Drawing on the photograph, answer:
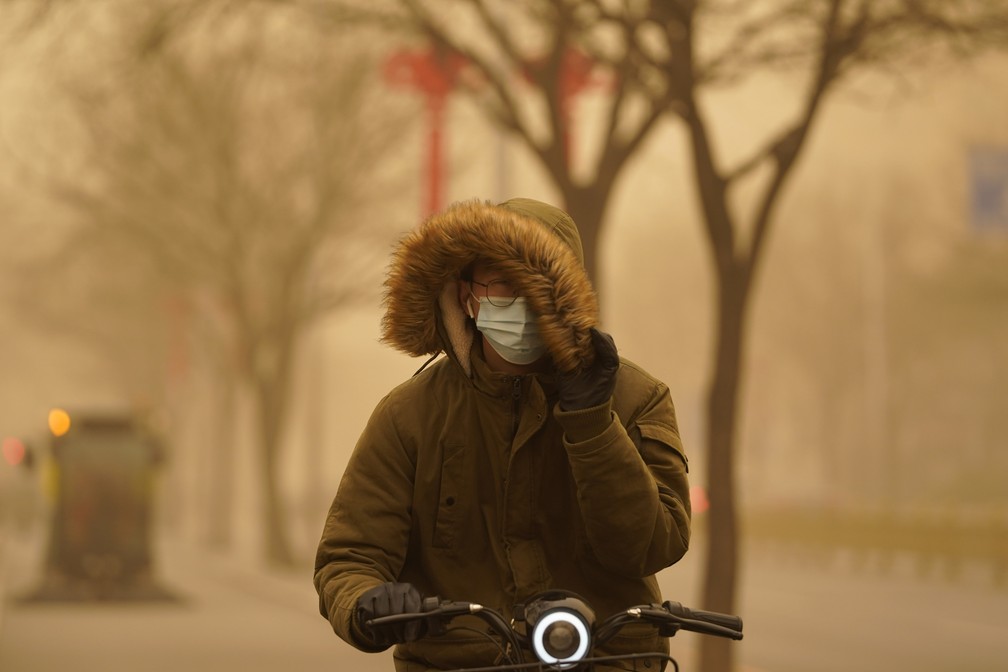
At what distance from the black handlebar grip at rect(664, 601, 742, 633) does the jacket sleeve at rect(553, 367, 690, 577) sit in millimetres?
111

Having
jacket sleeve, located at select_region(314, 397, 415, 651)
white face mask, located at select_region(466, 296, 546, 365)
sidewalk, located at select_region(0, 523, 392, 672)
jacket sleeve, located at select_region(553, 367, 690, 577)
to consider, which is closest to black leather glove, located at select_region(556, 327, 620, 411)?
jacket sleeve, located at select_region(553, 367, 690, 577)

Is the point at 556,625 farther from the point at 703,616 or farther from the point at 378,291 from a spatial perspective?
the point at 378,291

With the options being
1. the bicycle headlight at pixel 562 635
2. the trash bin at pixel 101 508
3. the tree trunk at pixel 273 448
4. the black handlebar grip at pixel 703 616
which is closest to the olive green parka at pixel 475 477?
the black handlebar grip at pixel 703 616

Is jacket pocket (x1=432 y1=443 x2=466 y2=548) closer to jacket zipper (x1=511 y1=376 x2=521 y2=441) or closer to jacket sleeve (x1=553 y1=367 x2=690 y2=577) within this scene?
jacket zipper (x1=511 y1=376 x2=521 y2=441)

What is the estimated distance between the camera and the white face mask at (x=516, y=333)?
3.67m

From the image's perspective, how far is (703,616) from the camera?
373cm

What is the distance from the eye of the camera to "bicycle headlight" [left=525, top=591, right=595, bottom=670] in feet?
11.3

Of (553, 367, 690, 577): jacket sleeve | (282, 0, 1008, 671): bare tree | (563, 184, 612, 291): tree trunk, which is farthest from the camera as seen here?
(563, 184, 612, 291): tree trunk

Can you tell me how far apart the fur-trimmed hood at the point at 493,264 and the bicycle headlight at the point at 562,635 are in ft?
1.48

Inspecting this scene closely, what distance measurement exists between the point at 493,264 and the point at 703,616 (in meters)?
0.79

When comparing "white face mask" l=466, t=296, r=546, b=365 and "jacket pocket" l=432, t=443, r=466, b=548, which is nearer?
"white face mask" l=466, t=296, r=546, b=365

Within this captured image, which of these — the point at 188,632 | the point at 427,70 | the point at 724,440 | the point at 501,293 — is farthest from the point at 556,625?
the point at 188,632

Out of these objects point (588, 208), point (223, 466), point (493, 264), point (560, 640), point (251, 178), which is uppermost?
point (251, 178)

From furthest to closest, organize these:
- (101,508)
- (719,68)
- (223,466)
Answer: (223,466), (101,508), (719,68)
